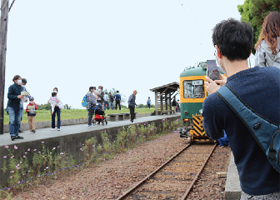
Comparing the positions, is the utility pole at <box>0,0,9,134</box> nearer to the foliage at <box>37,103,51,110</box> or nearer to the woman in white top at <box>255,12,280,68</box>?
the woman in white top at <box>255,12,280,68</box>

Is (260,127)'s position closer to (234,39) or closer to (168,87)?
(234,39)

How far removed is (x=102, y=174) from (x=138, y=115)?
46.4ft

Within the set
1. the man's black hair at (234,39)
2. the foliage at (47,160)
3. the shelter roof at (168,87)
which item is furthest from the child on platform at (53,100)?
the shelter roof at (168,87)

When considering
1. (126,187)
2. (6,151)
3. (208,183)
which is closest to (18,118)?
(6,151)

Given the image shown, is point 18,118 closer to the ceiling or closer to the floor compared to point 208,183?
closer to the ceiling

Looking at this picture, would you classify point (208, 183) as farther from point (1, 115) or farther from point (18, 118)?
point (1, 115)

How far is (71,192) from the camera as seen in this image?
582cm

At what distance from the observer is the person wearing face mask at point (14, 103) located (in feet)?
23.9

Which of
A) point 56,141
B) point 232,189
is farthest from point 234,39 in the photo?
point 56,141

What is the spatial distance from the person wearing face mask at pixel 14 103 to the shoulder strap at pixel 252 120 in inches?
276

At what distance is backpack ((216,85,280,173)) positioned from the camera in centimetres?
117

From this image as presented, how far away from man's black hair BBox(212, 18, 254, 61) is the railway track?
418cm

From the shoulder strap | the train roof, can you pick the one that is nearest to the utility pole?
the train roof

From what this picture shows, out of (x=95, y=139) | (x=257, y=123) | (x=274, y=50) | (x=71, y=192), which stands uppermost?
(x=274, y=50)
